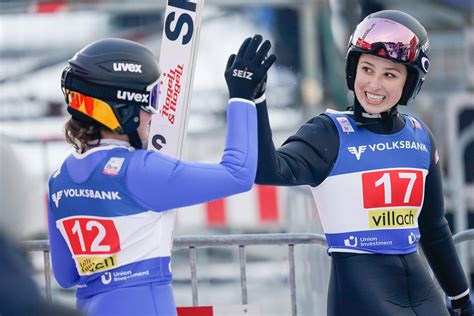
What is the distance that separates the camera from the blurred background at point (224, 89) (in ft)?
38.7

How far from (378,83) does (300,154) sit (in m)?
0.45

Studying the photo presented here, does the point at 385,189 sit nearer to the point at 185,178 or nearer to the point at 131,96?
the point at 185,178

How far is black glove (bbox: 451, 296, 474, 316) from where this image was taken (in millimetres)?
4934

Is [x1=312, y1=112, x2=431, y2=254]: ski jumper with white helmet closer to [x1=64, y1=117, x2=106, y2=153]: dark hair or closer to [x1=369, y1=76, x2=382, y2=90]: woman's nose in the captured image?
[x1=369, y1=76, x2=382, y2=90]: woman's nose

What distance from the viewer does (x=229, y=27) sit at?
50.3 ft

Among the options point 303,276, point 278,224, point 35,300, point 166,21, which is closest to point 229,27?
point 278,224

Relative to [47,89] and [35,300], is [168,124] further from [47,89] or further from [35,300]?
[47,89]

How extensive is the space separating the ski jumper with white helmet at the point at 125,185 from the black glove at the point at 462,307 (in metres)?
1.54

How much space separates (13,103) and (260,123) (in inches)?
451

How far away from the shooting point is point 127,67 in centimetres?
389

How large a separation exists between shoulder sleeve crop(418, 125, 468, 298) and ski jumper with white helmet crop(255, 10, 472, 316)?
58 millimetres

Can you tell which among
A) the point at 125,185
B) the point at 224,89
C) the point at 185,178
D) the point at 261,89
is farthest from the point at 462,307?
the point at 224,89

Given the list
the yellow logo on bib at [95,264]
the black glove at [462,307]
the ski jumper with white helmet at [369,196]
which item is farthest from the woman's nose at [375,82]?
the yellow logo on bib at [95,264]

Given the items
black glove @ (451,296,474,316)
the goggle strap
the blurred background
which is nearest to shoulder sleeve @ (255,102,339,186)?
the goggle strap
